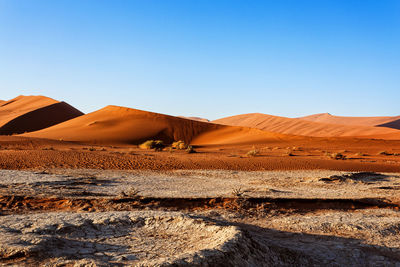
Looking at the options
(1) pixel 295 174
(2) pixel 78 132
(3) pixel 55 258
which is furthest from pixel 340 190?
(2) pixel 78 132

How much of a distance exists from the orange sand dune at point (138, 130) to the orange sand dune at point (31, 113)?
17.5 m

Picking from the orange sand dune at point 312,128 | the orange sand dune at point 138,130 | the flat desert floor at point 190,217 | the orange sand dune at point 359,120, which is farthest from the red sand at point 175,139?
the orange sand dune at point 359,120

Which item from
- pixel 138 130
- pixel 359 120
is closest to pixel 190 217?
pixel 138 130

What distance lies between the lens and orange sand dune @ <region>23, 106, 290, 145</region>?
37.4m

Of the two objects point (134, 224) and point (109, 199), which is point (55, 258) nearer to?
point (134, 224)

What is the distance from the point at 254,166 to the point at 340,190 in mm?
6430

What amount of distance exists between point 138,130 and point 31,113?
3390cm

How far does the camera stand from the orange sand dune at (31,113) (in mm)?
59594

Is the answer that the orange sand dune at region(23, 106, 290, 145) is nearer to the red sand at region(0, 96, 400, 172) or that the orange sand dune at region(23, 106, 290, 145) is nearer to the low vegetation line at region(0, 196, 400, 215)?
the red sand at region(0, 96, 400, 172)

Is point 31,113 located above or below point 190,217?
above

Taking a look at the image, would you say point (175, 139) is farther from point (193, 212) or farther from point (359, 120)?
point (359, 120)

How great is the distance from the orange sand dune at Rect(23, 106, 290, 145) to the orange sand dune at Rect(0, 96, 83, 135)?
688 inches

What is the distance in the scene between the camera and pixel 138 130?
134 ft

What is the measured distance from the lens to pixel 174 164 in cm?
1717
